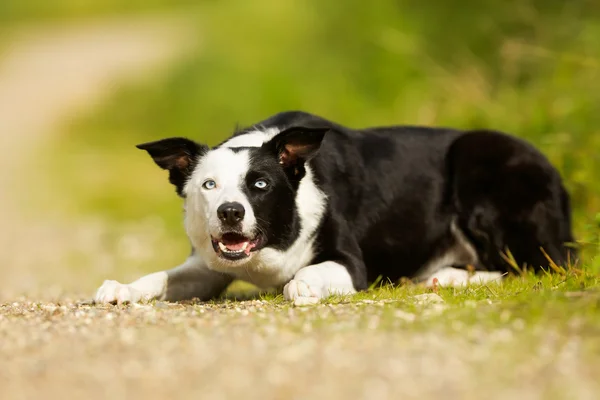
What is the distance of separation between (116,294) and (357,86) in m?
8.19

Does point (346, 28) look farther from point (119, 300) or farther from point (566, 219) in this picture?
point (119, 300)

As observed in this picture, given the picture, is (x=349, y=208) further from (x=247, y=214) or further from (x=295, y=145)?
(x=247, y=214)

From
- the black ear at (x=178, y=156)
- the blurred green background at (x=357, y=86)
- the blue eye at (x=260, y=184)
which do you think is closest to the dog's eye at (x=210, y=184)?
the blue eye at (x=260, y=184)

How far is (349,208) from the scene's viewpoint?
6648mm

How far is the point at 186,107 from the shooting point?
15.9 meters

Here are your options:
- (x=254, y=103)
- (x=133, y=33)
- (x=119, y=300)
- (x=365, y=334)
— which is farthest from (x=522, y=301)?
(x=133, y=33)

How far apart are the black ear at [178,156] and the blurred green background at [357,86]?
2.46 meters

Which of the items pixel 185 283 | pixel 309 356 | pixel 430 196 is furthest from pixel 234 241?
pixel 309 356

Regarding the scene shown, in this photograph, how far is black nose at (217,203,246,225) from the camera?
219 inches

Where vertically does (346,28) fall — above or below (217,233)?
above

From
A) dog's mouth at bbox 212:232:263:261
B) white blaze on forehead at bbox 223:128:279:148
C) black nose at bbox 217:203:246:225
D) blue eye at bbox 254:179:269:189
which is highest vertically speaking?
white blaze on forehead at bbox 223:128:279:148

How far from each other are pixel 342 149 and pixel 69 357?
323 centimetres

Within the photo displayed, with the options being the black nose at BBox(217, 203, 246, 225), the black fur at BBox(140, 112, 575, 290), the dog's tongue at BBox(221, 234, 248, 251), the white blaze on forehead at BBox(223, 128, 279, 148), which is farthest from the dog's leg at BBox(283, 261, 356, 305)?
the white blaze on forehead at BBox(223, 128, 279, 148)

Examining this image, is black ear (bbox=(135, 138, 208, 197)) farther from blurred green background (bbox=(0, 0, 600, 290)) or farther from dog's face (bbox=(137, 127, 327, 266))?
blurred green background (bbox=(0, 0, 600, 290))
